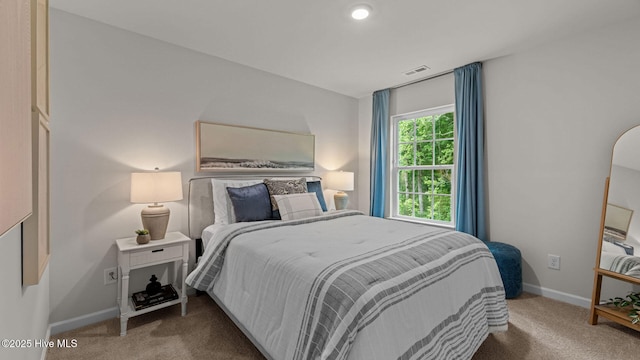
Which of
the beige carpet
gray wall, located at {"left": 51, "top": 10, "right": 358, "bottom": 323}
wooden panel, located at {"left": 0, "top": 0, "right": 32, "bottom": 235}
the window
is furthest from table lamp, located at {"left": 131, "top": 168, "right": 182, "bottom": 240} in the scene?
A: the window

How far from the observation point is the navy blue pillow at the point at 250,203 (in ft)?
8.23

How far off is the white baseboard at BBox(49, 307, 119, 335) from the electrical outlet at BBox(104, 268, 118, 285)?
0.22 meters

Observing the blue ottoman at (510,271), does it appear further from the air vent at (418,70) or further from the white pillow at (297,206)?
the air vent at (418,70)

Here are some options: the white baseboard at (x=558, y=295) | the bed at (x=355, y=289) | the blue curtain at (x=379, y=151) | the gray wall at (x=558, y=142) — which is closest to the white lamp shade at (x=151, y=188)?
the bed at (x=355, y=289)

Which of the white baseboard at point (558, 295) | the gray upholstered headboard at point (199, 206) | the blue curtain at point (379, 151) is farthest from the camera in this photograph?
the blue curtain at point (379, 151)

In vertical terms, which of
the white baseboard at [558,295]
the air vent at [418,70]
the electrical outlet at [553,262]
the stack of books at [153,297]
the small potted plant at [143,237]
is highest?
the air vent at [418,70]

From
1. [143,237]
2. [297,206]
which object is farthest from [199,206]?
[297,206]

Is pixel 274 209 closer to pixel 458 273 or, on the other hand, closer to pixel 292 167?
pixel 292 167

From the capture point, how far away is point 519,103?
279 cm

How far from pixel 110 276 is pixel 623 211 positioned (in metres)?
4.14

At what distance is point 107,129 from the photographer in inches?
89.7

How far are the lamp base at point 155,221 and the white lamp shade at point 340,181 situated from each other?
210 centimetres

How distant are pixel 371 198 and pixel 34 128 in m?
3.60

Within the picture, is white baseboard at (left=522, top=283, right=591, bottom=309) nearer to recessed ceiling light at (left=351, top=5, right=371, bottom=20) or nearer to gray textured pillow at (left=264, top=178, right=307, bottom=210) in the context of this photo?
gray textured pillow at (left=264, top=178, right=307, bottom=210)
